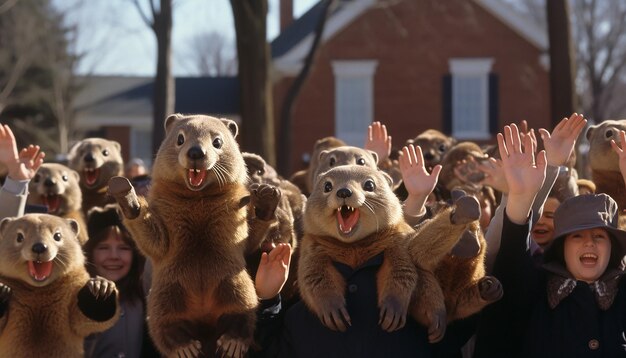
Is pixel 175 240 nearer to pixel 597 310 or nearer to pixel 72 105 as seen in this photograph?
pixel 597 310

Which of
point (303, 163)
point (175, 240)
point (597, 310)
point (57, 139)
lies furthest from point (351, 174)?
point (57, 139)

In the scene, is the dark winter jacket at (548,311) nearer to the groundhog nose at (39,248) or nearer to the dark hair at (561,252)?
the dark hair at (561,252)

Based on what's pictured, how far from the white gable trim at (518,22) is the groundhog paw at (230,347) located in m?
22.5

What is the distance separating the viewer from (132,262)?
6098 mm

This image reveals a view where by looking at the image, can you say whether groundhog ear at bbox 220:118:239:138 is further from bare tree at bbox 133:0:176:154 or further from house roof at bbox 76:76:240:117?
house roof at bbox 76:76:240:117

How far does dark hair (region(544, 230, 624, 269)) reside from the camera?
16.7ft

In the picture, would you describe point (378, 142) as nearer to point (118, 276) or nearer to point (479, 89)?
point (118, 276)

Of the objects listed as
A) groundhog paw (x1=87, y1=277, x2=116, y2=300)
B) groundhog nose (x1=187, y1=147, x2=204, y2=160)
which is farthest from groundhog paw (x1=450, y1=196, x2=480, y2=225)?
groundhog paw (x1=87, y1=277, x2=116, y2=300)

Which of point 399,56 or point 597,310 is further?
point 399,56

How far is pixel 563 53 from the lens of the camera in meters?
13.2

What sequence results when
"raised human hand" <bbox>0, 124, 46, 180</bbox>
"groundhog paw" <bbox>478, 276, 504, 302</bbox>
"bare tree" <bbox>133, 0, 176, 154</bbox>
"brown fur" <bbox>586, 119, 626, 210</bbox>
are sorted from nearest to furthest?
"groundhog paw" <bbox>478, 276, 504, 302</bbox> → "raised human hand" <bbox>0, 124, 46, 180</bbox> → "brown fur" <bbox>586, 119, 626, 210</bbox> → "bare tree" <bbox>133, 0, 176, 154</bbox>

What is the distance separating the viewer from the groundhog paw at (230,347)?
15.4 feet

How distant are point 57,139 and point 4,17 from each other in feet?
14.3

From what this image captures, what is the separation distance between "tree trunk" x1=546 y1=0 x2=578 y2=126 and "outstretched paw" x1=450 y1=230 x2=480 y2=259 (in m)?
8.80
